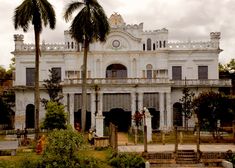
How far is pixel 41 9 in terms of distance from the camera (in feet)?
118

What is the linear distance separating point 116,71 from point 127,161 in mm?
32783

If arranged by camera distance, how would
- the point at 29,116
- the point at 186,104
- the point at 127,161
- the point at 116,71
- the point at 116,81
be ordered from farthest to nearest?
1. the point at 116,71
2. the point at 29,116
3. the point at 116,81
4. the point at 186,104
5. the point at 127,161

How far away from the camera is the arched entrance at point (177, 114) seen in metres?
56.7

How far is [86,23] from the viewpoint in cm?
4003

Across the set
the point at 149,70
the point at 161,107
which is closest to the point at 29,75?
the point at 149,70

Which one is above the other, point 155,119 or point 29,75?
point 29,75

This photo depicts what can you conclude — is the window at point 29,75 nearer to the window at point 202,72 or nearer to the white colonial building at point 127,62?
the white colonial building at point 127,62

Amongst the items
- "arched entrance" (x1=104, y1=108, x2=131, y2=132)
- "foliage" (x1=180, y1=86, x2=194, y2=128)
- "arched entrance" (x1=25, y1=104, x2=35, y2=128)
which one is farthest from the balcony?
"arched entrance" (x1=25, y1=104, x2=35, y2=128)

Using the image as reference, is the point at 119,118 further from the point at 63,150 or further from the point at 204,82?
the point at 63,150

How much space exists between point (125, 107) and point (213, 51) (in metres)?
12.8

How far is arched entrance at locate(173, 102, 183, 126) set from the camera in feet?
186

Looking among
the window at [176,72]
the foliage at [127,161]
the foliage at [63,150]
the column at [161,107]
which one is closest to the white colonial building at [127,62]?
the window at [176,72]

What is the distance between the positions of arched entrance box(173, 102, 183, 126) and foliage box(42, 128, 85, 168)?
32635 millimetres

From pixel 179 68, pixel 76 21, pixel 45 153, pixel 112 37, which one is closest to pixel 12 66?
pixel 112 37
